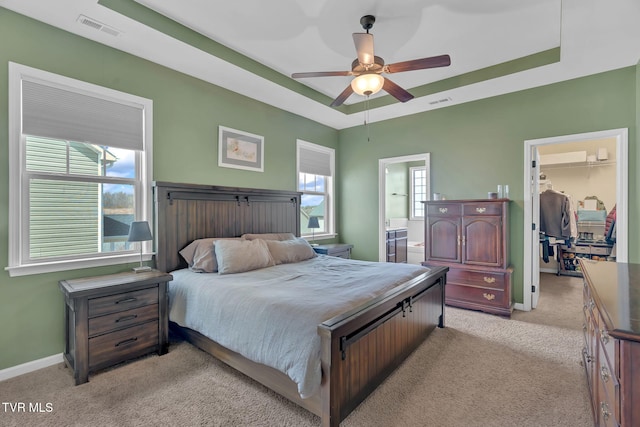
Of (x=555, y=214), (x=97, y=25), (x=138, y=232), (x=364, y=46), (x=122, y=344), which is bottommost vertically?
(x=122, y=344)

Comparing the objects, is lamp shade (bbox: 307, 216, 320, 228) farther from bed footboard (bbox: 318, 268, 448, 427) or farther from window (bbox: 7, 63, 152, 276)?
window (bbox: 7, 63, 152, 276)

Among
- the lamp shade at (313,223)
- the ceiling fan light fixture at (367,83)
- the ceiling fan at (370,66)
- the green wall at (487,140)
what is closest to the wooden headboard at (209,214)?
the lamp shade at (313,223)

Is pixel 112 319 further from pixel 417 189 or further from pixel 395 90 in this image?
pixel 417 189

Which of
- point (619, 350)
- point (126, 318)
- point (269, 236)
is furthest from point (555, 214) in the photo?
point (126, 318)

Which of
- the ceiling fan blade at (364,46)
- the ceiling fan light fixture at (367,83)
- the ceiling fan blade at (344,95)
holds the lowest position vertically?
the ceiling fan light fixture at (367,83)

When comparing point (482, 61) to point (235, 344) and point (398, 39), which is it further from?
point (235, 344)

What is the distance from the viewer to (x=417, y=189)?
754cm

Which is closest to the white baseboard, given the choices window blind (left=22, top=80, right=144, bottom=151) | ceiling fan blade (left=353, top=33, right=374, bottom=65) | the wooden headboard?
the wooden headboard

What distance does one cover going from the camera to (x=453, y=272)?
160 inches

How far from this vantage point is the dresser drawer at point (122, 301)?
7.70ft

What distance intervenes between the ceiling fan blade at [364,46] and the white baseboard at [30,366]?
11.8 feet

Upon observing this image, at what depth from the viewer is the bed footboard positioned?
5.58 ft

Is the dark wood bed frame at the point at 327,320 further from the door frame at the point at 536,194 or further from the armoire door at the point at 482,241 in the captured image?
the door frame at the point at 536,194

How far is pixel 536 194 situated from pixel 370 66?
2.98 metres
